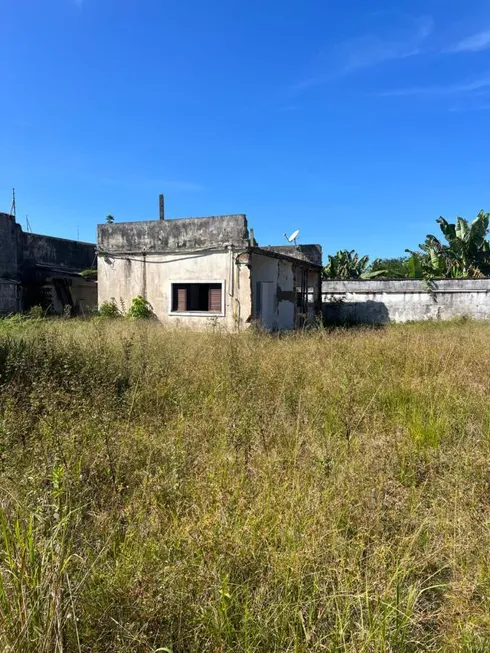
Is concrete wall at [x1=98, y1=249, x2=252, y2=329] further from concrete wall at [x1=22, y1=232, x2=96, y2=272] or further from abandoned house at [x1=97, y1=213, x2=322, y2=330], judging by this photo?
concrete wall at [x1=22, y1=232, x2=96, y2=272]

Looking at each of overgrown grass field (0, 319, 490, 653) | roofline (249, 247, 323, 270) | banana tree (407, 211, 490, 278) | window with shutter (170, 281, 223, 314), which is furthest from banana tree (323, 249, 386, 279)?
overgrown grass field (0, 319, 490, 653)

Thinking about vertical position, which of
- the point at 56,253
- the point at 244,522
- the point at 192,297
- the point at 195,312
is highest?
the point at 56,253

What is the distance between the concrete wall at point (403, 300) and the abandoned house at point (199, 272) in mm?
6461

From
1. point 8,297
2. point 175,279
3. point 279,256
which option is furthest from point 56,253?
point 279,256

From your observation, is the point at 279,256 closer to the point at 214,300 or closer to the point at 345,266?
the point at 214,300

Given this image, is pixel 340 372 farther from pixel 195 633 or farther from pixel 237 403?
pixel 195 633

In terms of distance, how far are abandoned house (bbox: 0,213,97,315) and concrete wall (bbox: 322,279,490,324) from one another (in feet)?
41.6

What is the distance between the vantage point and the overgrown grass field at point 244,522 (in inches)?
66.1

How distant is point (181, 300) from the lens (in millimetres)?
14336

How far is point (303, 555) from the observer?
6.64 ft

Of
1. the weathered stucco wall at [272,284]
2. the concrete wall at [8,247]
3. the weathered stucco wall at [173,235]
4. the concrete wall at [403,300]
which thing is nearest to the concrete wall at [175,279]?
the weathered stucco wall at [173,235]

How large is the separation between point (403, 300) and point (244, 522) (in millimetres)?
20726

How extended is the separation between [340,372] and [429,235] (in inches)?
880

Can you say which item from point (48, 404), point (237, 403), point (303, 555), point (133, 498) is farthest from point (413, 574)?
point (48, 404)
